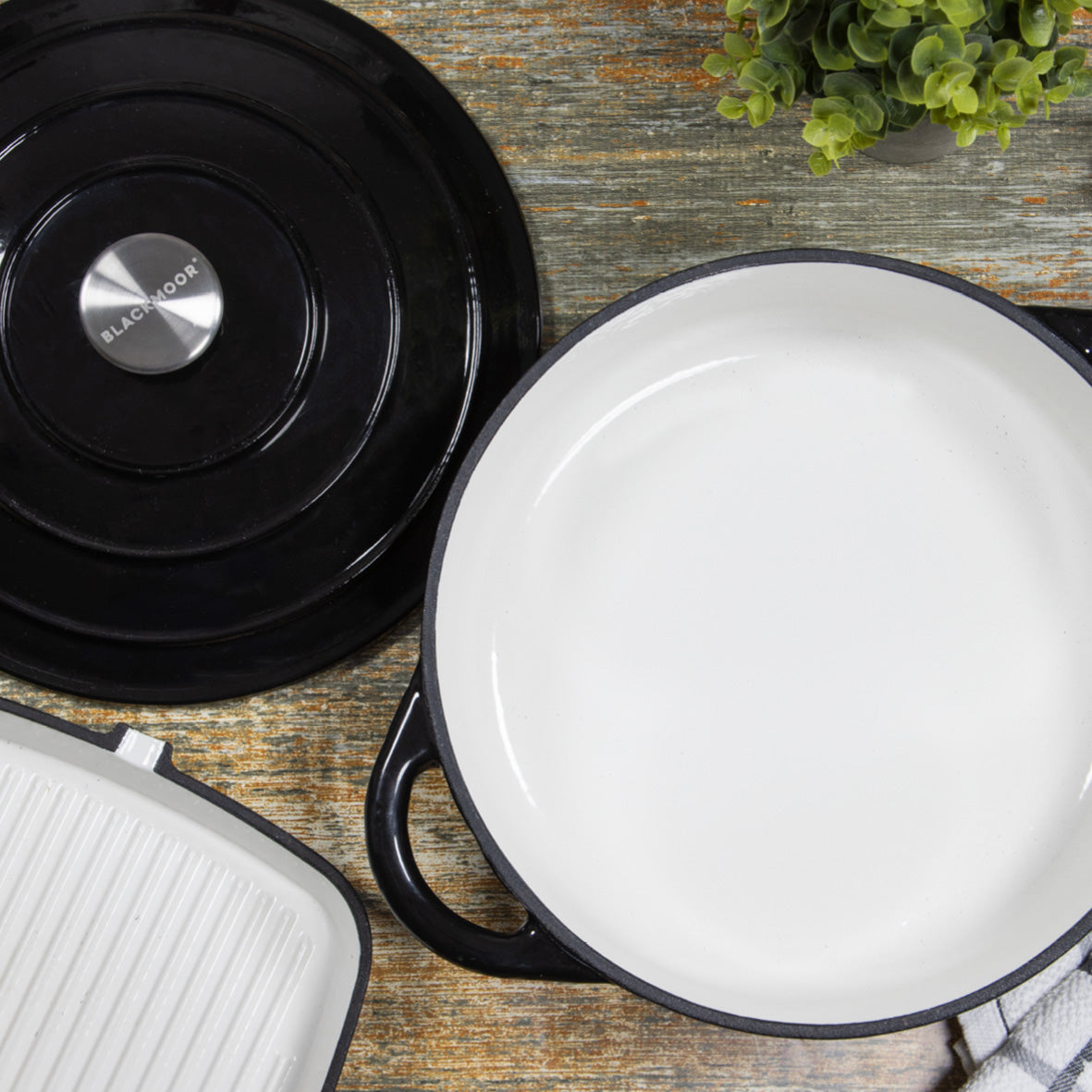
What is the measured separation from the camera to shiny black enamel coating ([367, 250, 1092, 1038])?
0.44m

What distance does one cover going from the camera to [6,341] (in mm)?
466

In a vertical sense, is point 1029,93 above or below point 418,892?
above

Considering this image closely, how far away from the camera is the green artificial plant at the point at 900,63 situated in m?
0.38

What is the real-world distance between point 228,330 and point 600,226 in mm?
220

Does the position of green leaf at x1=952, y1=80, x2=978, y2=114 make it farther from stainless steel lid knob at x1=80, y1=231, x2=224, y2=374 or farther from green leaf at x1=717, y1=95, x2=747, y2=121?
stainless steel lid knob at x1=80, y1=231, x2=224, y2=374

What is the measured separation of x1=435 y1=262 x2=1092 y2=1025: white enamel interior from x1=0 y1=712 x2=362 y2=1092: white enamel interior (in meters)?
0.13

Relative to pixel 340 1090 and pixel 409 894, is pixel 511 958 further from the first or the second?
pixel 340 1090

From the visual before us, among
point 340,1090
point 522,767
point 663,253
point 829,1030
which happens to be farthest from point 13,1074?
point 663,253

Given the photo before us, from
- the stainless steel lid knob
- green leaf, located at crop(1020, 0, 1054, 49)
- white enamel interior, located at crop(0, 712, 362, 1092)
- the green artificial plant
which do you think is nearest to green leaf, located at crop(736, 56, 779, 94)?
the green artificial plant

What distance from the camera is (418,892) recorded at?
45 centimetres

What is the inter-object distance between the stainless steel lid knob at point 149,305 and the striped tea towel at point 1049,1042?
1.89 feet

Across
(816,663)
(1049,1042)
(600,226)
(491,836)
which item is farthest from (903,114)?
(1049,1042)

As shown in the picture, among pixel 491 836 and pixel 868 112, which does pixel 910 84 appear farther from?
pixel 491 836

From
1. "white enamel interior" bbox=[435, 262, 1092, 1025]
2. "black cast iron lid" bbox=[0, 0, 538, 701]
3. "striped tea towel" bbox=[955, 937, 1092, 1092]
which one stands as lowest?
"striped tea towel" bbox=[955, 937, 1092, 1092]
